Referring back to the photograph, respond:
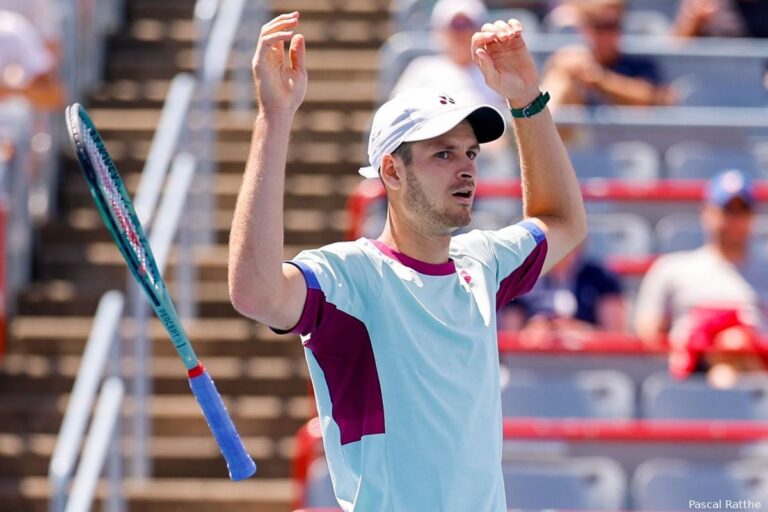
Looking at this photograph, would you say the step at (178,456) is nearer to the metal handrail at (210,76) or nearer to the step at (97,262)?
the step at (97,262)

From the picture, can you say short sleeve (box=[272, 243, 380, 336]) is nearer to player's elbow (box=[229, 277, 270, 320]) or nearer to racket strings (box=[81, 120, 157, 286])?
player's elbow (box=[229, 277, 270, 320])

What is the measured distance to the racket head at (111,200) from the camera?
365 centimetres

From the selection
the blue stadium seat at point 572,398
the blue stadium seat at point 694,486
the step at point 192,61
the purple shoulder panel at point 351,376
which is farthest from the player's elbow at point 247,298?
the step at point 192,61

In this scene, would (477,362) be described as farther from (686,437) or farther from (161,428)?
(161,428)

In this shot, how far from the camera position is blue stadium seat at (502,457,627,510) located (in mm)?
6113

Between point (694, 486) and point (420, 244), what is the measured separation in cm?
281

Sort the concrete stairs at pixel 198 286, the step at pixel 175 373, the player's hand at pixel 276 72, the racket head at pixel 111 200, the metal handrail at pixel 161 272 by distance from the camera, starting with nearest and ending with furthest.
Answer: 1. the player's hand at pixel 276 72
2. the racket head at pixel 111 200
3. the metal handrail at pixel 161 272
4. the concrete stairs at pixel 198 286
5. the step at pixel 175 373

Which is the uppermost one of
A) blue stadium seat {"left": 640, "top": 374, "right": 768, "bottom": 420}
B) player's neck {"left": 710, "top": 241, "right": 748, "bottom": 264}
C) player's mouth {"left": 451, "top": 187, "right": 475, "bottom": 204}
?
player's mouth {"left": 451, "top": 187, "right": 475, "bottom": 204}

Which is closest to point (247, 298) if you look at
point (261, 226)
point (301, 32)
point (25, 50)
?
point (261, 226)

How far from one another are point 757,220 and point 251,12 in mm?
3974

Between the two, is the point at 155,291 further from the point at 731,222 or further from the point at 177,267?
the point at 177,267

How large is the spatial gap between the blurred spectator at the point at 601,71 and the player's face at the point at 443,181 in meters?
5.29

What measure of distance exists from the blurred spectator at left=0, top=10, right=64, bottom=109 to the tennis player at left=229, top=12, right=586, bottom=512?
233 inches

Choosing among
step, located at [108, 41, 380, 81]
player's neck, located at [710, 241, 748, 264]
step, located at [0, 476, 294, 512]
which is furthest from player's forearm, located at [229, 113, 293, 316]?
step, located at [108, 41, 380, 81]
